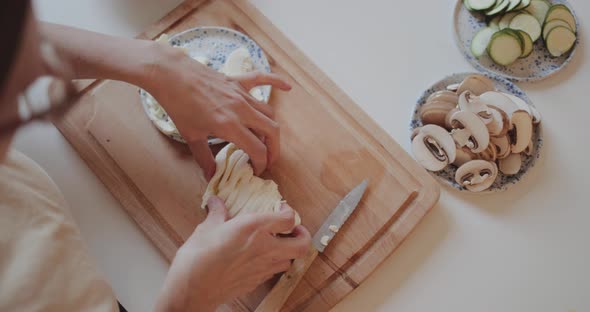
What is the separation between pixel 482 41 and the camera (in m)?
1.53

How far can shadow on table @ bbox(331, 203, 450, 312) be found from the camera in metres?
1.32

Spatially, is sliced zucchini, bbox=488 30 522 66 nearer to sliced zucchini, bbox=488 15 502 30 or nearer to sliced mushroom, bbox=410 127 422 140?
sliced zucchini, bbox=488 15 502 30

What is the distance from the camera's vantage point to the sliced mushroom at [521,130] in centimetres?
138

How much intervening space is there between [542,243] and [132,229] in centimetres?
112

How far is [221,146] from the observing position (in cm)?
137

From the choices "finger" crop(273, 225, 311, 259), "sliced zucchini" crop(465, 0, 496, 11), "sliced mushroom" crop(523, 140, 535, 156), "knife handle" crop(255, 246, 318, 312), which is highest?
"sliced zucchini" crop(465, 0, 496, 11)

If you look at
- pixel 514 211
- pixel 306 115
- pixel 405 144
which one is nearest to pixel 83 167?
pixel 306 115

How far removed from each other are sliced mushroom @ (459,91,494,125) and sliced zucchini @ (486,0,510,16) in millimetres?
342

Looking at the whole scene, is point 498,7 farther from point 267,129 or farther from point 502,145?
point 267,129

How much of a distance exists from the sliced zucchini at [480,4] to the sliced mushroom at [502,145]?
433 millimetres

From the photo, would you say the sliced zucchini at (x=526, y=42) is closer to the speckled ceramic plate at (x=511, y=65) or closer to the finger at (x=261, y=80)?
the speckled ceramic plate at (x=511, y=65)

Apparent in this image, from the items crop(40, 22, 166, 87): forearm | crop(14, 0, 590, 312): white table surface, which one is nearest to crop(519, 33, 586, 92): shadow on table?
crop(14, 0, 590, 312): white table surface

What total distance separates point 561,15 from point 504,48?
24 centimetres

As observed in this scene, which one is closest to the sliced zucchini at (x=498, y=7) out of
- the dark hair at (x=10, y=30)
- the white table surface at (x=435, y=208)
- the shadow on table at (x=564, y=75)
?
the white table surface at (x=435, y=208)
